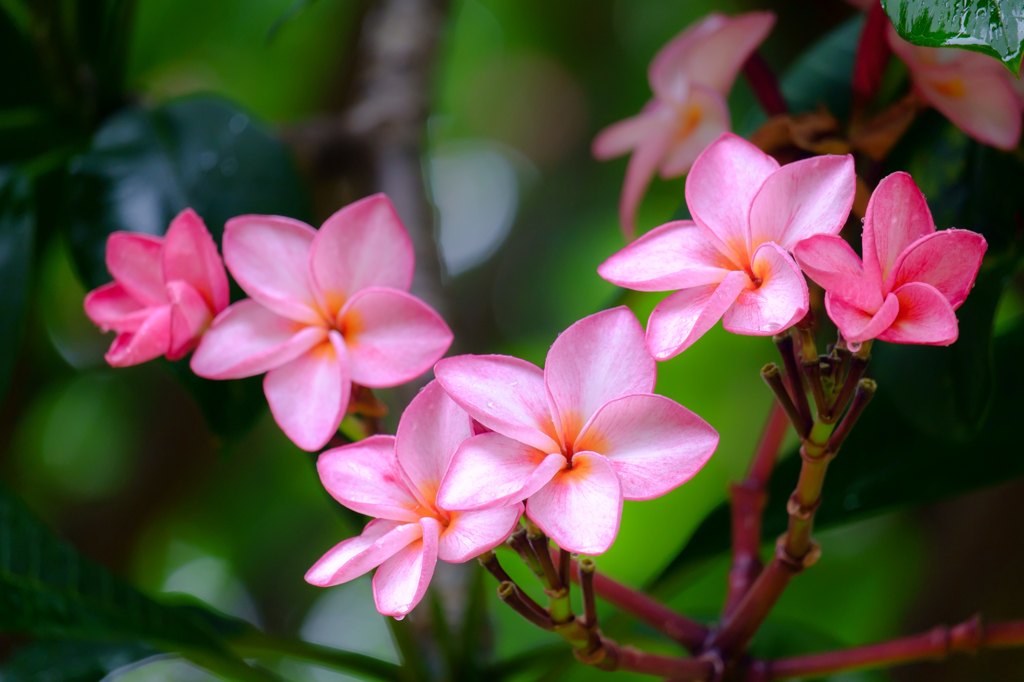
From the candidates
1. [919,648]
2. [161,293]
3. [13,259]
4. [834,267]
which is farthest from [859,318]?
[13,259]

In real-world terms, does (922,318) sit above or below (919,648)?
above

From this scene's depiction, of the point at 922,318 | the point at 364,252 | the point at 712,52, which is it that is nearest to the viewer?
the point at 922,318

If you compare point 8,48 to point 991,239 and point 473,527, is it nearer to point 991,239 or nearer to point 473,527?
point 473,527

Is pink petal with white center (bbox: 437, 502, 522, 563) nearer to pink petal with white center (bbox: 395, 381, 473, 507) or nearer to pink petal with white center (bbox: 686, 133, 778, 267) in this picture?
pink petal with white center (bbox: 395, 381, 473, 507)

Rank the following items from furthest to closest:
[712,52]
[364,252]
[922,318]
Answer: [712,52], [364,252], [922,318]

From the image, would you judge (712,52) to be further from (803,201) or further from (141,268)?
(141,268)
